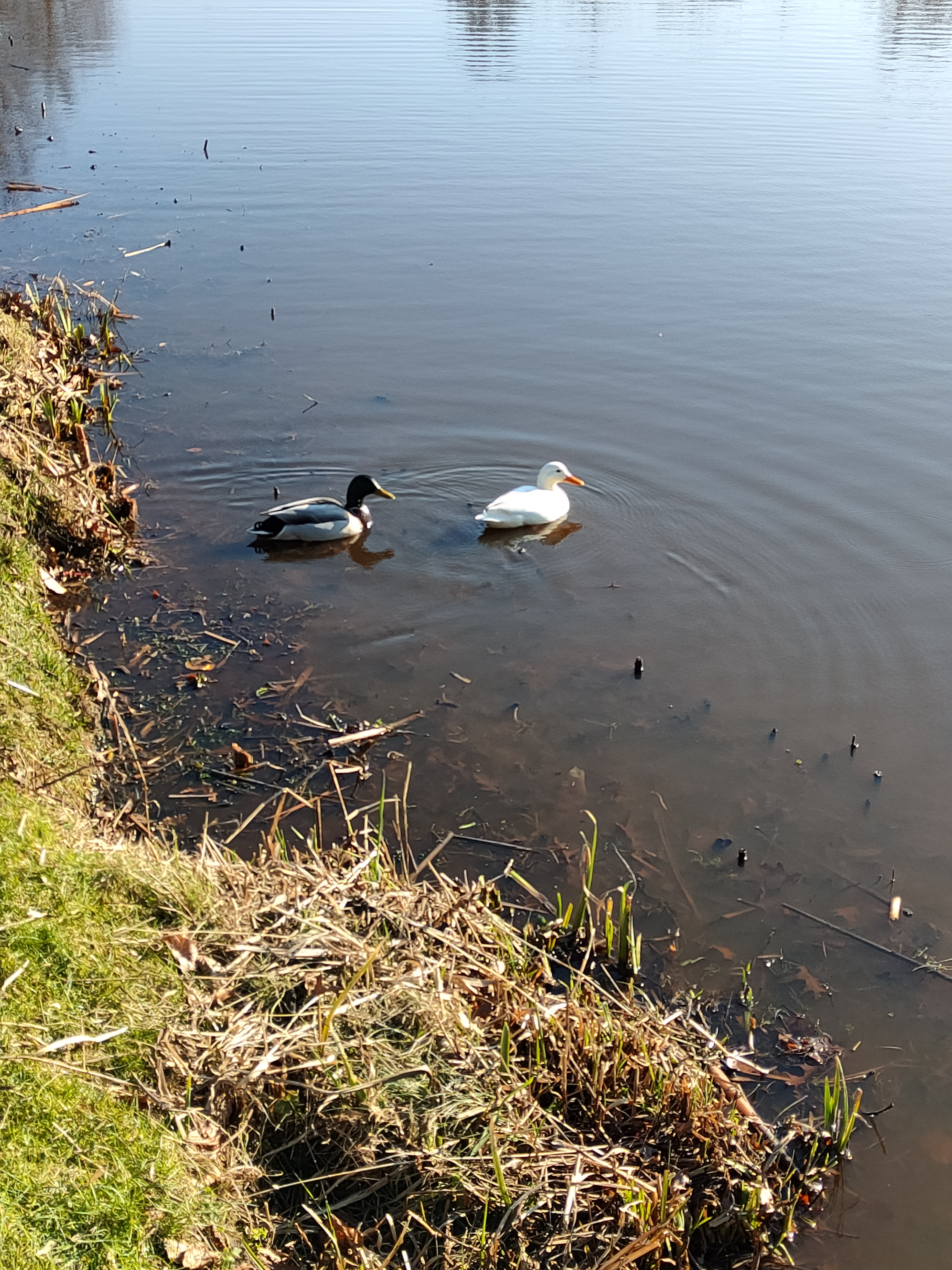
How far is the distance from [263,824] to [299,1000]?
2.06m

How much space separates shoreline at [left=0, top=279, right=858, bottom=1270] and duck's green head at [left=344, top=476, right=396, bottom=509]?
4.70 metres

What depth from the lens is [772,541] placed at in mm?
9008

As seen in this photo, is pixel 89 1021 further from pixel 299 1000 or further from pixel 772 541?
pixel 772 541

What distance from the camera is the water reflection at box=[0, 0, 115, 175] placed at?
2061cm

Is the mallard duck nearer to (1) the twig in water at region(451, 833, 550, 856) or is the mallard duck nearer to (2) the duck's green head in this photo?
(2) the duck's green head

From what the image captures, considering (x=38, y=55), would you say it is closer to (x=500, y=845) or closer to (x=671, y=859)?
(x=500, y=845)

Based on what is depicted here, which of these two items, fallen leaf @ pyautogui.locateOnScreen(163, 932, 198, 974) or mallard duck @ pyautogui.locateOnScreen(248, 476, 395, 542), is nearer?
fallen leaf @ pyautogui.locateOnScreen(163, 932, 198, 974)

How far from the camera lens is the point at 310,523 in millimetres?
8969

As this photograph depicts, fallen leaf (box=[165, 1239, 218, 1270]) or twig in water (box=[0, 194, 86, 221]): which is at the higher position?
twig in water (box=[0, 194, 86, 221])

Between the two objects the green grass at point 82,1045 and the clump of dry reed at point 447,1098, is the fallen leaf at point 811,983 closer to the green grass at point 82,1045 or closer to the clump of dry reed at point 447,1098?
the clump of dry reed at point 447,1098

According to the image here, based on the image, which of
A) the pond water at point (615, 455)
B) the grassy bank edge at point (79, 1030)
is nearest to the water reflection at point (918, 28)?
the pond water at point (615, 455)

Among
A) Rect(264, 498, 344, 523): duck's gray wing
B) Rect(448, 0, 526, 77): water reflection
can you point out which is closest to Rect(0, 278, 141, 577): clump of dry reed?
Rect(264, 498, 344, 523): duck's gray wing

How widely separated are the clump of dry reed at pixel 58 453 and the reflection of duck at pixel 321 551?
3.35 ft

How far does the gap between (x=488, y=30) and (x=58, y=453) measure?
31.4m
